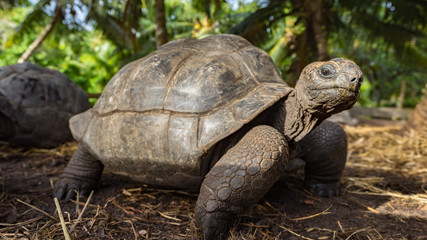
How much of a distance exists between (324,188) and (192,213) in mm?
1189

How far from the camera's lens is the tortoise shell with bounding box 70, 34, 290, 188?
1.81 meters

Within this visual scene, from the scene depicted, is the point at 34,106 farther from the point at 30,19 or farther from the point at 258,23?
the point at 30,19

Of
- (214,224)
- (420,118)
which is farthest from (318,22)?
(214,224)

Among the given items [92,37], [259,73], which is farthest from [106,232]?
[92,37]

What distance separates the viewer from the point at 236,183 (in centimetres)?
159

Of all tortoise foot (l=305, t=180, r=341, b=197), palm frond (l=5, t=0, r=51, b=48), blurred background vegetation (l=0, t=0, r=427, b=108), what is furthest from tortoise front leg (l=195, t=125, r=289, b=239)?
palm frond (l=5, t=0, r=51, b=48)

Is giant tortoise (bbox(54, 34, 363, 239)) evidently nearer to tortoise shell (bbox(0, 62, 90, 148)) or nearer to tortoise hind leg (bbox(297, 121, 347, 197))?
tortoise hind leg (bbox(297, 121, 347, 197))

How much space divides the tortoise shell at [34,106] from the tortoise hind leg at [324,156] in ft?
11.7

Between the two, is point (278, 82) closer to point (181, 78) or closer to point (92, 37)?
point (181, 78)

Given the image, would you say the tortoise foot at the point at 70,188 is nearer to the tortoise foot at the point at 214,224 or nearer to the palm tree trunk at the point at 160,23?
the tortoise foot at the point at 214,224

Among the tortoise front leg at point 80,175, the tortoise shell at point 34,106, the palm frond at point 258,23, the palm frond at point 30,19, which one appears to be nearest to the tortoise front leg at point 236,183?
the tortoise front leg at point 80,175

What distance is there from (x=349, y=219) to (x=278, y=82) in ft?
3.47

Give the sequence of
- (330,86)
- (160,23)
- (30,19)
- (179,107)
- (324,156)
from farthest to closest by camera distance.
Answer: (30,19), (160,23), (324,156), (179,107), (330,86)

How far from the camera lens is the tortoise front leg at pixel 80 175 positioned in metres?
2.40
